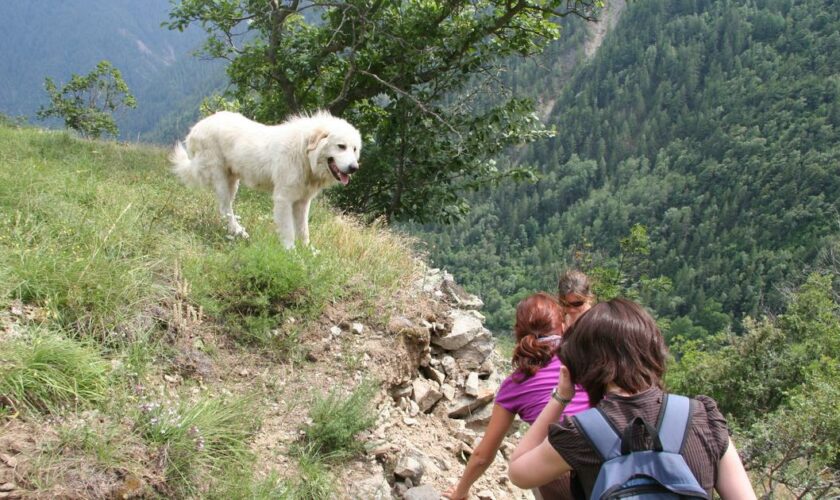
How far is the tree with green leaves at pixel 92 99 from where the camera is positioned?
35219 millimetres

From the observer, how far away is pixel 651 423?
1.91m

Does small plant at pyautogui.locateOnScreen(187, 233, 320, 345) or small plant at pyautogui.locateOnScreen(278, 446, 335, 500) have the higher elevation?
small plant at pyautogui.locateOnScreen(187, 233, 320, 345)

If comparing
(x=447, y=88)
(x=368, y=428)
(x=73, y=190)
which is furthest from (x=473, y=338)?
(x=447, y=88)

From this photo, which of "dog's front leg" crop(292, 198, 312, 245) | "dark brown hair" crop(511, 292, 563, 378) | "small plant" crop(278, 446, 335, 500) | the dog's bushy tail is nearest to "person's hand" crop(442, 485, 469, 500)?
"small plant" crop(278, 446, 335, 500)

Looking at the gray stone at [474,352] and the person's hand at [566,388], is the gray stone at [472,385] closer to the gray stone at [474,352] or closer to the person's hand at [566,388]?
the gray stone at [474,352]

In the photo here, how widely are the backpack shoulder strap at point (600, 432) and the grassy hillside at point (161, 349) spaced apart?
1.78 m

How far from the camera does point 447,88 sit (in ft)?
35.0

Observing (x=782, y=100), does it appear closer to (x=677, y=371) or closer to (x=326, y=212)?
(x=677, y=371)

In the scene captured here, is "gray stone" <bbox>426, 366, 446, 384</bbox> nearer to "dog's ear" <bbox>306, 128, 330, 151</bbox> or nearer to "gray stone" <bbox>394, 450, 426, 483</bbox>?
"gray stone" <bbox>394, 450, 426, 483</bbox>

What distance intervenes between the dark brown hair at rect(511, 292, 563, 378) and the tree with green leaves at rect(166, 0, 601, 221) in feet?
23.5

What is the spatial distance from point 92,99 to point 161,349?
40358 mm

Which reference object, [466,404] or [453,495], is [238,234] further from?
[453,495]

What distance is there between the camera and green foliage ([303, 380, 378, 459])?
3.51 m

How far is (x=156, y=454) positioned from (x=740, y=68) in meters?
162
